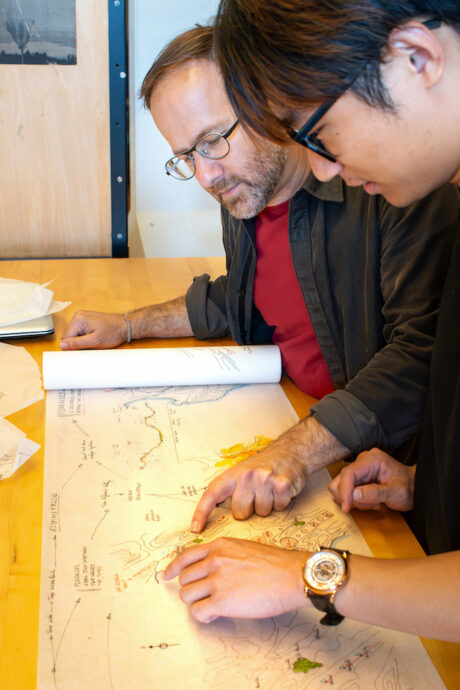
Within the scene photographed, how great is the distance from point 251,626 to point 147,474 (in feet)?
1.05

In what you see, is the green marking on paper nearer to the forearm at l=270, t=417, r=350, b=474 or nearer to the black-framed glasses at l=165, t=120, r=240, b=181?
the forearm at l=270, t=417, r=350, b=474

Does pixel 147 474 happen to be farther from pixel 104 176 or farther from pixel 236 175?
pixel 104 176

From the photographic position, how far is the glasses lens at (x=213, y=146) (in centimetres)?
130

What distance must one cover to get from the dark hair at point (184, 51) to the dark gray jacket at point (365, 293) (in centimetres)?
31

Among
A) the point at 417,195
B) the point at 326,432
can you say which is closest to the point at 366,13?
the point at 417,195

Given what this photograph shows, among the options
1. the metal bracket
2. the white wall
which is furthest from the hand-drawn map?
the white wall

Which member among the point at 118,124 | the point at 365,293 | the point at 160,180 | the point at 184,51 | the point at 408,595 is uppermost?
the point at 184,51

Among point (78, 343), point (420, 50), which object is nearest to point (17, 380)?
point (78, 343)

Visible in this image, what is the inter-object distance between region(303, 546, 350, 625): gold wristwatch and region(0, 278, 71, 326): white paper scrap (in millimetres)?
935

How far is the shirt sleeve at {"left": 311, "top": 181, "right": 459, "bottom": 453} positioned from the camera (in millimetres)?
1090

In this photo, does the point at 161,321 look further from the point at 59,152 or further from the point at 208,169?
the point at 59,152

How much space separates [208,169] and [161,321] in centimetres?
37

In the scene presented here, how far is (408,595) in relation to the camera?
2.32 ft

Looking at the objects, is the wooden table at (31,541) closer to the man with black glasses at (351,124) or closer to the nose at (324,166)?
the man with black glasses at (351,124)
